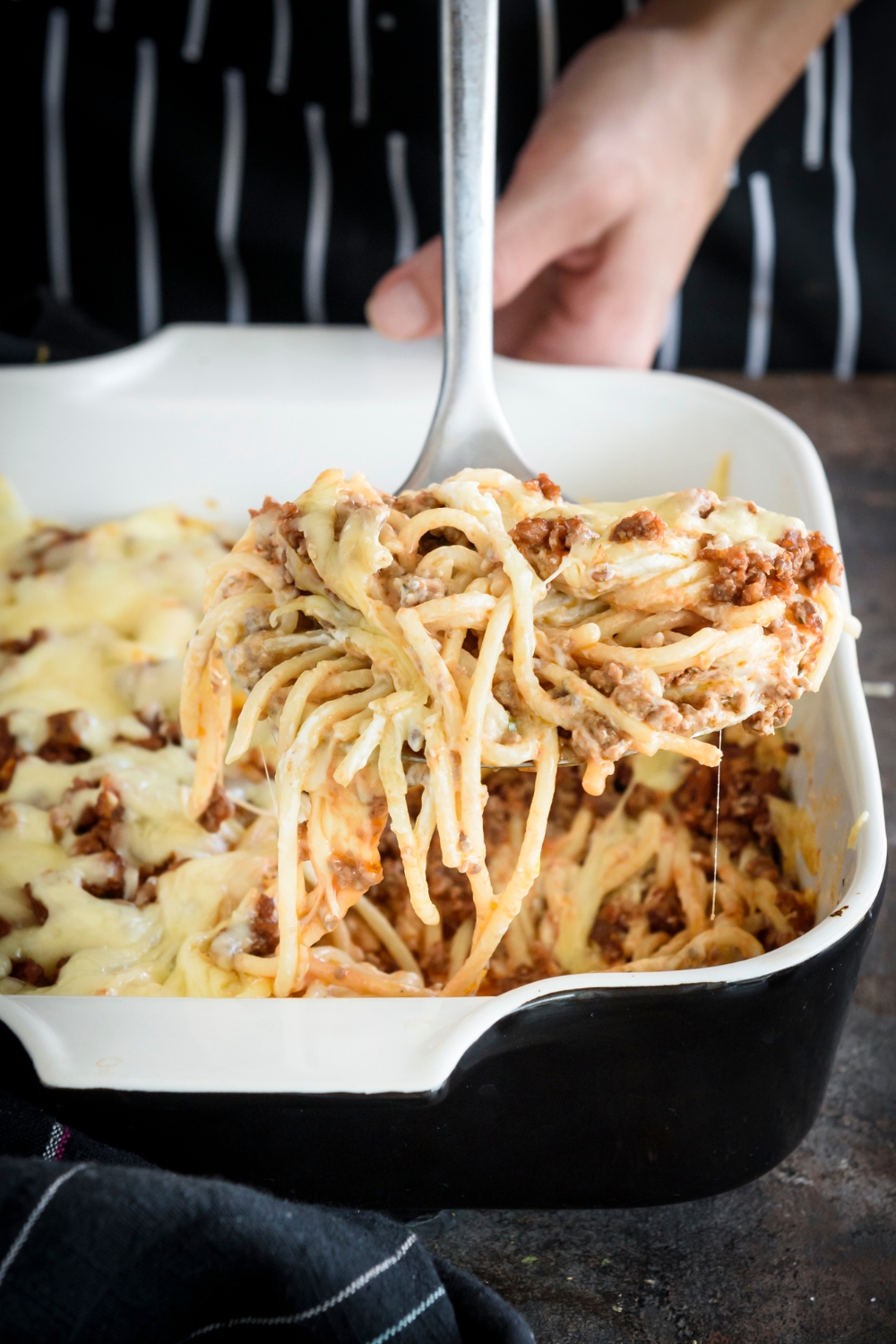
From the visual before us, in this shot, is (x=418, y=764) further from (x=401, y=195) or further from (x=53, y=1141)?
(x=401, y=195)

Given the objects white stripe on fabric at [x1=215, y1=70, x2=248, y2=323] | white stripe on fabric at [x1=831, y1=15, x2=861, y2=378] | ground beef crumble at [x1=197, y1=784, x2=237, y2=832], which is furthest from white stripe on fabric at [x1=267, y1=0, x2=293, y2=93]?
ground beef crumble at [x1=197, y1=784, x2=237, y2=832]

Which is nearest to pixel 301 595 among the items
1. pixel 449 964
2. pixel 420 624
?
pixel 420 624

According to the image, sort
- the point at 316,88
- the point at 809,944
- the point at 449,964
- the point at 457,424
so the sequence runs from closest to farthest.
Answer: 1. the point at 809,944
2. the point at 449,964
3. the point at 457,424
4. the point at 316,88

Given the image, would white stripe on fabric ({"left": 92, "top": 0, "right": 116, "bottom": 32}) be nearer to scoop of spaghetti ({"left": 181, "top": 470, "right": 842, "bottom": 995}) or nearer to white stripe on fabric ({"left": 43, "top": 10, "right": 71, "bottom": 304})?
white stripe on fabric ({"left": 43, "top": 10, "right": 71, "bottom": 304})

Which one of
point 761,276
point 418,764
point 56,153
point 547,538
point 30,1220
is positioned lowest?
point 30,1220

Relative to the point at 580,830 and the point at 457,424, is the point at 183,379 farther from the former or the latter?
the point at 580,830

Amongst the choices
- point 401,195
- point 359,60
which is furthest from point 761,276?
point 359,60

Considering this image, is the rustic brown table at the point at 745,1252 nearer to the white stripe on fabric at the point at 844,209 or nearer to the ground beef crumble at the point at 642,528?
the ground beef crumble at the point at 642,528
